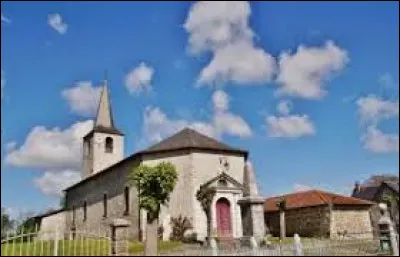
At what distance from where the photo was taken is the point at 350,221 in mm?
29641

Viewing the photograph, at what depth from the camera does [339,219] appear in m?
29.1

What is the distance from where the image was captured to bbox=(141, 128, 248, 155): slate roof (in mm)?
30219

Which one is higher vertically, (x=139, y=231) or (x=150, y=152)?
(x=150, y=152)

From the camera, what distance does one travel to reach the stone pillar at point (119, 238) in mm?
14595

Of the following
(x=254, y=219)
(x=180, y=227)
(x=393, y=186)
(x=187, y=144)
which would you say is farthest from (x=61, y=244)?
(x=393, y=186)

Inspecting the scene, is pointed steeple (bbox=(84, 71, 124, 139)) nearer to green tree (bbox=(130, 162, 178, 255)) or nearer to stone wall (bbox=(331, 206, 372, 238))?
green tree (bbox=(130, 162, 178, 255))

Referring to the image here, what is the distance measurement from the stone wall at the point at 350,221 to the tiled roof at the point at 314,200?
414mm

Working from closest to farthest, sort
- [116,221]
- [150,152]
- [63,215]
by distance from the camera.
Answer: [116,221] < [150,152] < [63,215]

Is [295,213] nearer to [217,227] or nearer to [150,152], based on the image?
[217,227]

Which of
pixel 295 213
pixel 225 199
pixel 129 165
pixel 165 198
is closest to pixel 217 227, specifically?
pixel 225 199

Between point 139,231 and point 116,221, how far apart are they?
601 inches

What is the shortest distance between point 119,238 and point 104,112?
114ft

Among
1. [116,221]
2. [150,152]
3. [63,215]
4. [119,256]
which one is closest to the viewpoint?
[119,256]

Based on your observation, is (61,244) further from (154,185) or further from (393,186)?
(393,186)
